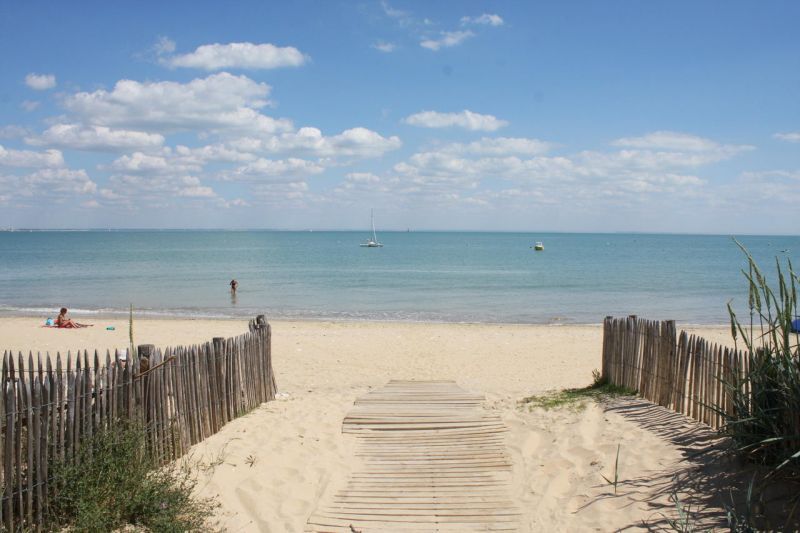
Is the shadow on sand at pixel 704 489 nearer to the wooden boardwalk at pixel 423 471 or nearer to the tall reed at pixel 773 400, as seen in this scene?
the tall reed at pixel 773 400

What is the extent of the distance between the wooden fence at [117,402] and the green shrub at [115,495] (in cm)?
10

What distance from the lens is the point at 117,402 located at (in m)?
5.68

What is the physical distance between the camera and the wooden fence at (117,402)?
4.51 m

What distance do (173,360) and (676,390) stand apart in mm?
5634

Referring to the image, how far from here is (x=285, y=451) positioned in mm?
6793

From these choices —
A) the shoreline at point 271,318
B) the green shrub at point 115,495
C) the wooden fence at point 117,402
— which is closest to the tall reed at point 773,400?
the green shrub at point 115,495

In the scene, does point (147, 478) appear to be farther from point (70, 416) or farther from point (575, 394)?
point (575, 394)

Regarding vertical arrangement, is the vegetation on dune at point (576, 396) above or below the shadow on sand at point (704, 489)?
below

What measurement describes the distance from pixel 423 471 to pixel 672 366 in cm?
333

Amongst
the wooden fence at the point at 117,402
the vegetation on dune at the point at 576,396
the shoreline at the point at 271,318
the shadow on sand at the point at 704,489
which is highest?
the wooden fence at the point at 117,402

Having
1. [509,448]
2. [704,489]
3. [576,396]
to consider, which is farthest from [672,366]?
[704,489]

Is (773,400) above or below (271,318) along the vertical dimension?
above

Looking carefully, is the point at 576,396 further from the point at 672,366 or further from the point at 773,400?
the point at 773,400

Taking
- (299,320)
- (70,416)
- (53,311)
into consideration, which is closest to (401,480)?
(70,416)
